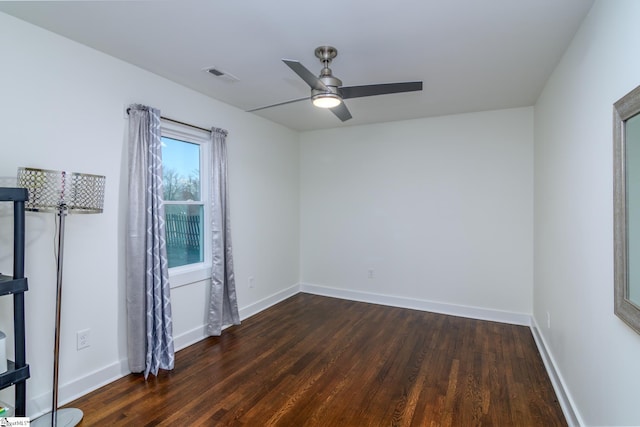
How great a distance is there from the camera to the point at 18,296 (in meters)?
1.72

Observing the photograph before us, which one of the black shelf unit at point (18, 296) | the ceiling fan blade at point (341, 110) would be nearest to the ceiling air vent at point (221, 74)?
the ceiling fan blade at point (341, 110)

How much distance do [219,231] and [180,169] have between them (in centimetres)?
73

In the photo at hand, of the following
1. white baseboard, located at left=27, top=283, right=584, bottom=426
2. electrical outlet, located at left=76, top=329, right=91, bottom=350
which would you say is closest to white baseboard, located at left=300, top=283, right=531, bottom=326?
white baseboard, located at left=27, top=283, right=584, bottom=426

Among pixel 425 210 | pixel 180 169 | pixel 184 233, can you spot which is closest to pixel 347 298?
pixel 425 210

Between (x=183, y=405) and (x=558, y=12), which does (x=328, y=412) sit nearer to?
(x=183, y=405)

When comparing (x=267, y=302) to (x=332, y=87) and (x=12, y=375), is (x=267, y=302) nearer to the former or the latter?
(x=12, y=375)

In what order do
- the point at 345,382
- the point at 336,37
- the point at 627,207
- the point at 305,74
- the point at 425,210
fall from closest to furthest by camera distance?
the point at 627,207, the point at 305,74, the point at 336,37, the point at 345,382, the point at 425,210

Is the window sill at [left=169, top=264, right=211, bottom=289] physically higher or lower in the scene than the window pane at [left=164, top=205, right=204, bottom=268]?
lower

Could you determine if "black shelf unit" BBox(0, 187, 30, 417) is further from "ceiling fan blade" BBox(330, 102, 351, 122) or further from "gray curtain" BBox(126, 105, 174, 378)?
"ceiling fan blade" BBox(330, 102, 351, 122)

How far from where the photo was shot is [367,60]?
2.48 m

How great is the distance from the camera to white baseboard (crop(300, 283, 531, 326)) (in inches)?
146

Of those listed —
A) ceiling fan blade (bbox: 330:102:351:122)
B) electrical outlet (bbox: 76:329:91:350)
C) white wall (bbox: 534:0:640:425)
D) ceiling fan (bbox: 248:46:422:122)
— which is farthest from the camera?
ceiling fan blade (bbox: 330:102:351:122)

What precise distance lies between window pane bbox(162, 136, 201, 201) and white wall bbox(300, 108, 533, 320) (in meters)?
1.96

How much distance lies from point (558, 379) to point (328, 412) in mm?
1710
